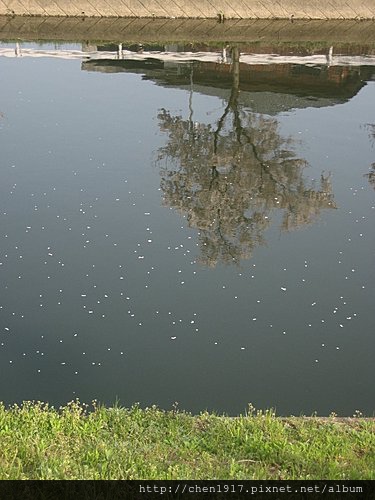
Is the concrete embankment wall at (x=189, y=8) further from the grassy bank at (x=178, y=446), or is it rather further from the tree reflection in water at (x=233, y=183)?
the grassy bank at (x=178, y=446)

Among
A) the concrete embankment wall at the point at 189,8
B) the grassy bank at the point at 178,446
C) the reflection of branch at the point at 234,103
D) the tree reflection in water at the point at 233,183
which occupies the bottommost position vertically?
the grassy bank at the point at 178,446

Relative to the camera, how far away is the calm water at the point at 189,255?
941 centimetres

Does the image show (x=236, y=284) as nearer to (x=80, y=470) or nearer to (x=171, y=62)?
(x=80, y=470)

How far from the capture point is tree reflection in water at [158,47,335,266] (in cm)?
1435

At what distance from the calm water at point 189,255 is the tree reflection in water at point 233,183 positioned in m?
0.05

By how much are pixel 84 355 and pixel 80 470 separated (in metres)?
3.77

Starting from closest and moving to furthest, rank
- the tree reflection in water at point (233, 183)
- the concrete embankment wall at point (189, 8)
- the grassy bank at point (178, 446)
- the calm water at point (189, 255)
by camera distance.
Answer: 1. the grassy bank at point (178, 446)
2. the calm water at point (189, 255)
3. the tree reflection in water at point (233, 183)
4. the concrete embankment wall at point (189, 8)

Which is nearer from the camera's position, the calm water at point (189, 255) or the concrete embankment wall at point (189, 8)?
the calm water at point (189, 255)

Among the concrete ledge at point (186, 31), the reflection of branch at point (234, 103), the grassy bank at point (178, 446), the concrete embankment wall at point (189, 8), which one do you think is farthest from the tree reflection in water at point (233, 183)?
the concrete embankment wall at point (189, 8)

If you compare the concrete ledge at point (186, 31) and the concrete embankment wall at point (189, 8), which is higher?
the concrete embankment wall at point (189, 8)

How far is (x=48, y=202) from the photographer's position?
15.7 m

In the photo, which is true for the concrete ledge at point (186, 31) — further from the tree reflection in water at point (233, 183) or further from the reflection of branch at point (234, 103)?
the tree reflection in water at point (233, 183)

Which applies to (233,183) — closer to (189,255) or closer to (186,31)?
(189,255)

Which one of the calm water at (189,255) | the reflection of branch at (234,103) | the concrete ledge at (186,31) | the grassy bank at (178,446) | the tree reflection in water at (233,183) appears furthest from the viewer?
the concrete ledge at (186,31)
